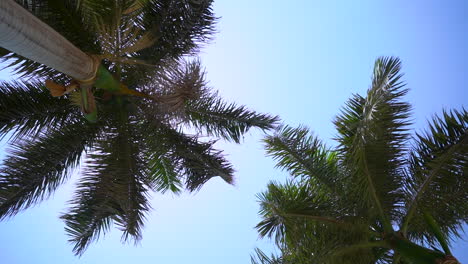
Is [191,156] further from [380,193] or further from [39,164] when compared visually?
[380,193]

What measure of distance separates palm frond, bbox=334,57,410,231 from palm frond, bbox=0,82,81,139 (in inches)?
236

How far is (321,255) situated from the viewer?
6512 mm

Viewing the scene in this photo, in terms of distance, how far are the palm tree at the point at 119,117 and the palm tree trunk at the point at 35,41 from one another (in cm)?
99

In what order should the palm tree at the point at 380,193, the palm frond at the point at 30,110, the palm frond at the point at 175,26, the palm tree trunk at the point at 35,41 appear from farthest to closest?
the palm frond at the point at 175,26 < the palm frond at the point at 30,110 < the palm tree at the point at 380,193 < the palm tree trunk at the point at 35,41

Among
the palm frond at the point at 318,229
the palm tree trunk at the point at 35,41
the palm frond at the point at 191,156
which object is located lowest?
the palm frond at the point at 318,229

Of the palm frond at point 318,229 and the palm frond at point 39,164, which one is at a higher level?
the palm frond at point 39,164

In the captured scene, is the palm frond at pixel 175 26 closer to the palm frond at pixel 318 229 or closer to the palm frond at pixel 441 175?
the palm frond at pixel 318 229

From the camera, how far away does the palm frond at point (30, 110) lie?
772cm

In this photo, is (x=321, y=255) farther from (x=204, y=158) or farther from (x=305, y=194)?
(x=204, y=158)

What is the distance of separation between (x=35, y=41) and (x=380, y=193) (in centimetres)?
605

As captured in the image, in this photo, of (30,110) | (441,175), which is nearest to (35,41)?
(30,110)

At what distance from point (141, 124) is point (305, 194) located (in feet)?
13.9

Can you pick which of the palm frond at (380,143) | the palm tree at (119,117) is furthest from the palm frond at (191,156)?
the palm frond at (380,143)

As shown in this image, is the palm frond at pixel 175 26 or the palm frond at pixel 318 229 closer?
the palm frond at pixel 318 229
